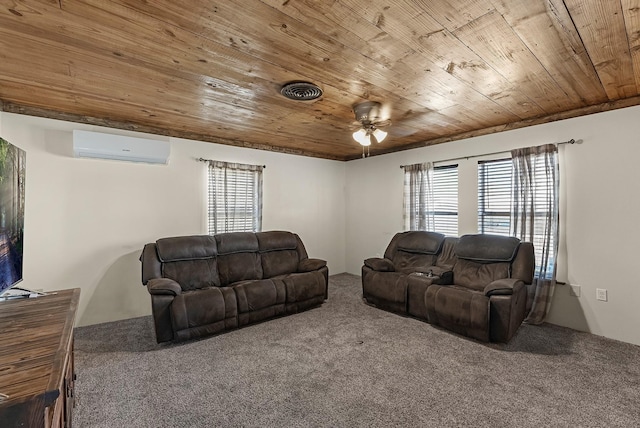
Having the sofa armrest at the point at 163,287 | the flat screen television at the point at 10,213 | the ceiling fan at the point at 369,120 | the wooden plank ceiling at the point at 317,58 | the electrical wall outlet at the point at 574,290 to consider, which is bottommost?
the electrical wall outlet at the point at 574,290

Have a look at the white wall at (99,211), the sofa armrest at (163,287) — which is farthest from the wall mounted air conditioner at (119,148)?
the sofa armrest at (163,287)

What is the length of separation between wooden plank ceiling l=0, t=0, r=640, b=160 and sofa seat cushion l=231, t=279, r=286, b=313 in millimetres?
1944

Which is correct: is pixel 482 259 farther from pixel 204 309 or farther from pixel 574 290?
pixel 204 309

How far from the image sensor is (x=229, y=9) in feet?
5.37

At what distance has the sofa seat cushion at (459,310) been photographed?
119 inches

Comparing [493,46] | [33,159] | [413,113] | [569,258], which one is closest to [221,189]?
[33,159]

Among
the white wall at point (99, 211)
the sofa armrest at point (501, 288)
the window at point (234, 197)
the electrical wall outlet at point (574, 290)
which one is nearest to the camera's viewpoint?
the sofa armrest at point (501, 288)

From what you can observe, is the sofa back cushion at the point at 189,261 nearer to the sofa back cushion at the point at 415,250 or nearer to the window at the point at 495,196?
the sofa back cushion at the point at 415,250

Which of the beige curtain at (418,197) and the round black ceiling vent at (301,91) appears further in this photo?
the beige curtain at (418,197)

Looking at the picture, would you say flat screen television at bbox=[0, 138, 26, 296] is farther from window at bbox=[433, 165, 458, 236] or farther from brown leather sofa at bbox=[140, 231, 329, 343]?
window at bbox=[433, 165, 458, 236]

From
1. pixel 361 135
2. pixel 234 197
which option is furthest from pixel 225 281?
pixel 361 135

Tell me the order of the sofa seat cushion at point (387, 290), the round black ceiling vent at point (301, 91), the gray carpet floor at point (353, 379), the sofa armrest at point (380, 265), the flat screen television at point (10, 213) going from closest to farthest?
1. the flat screen television at point (10, 213)
2. the gray carpet floor at point (353, 379)
3. the round black ceiling vent at point (301, 91)
4. the sofa seat cushion at point (387, 290)
5. the sofa armrest at point (380, 265)

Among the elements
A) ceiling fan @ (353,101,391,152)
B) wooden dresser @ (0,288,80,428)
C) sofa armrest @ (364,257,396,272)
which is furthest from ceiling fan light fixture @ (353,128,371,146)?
wooden dresser @ (0,288,80,428)

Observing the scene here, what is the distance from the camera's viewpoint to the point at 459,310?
318 cm
